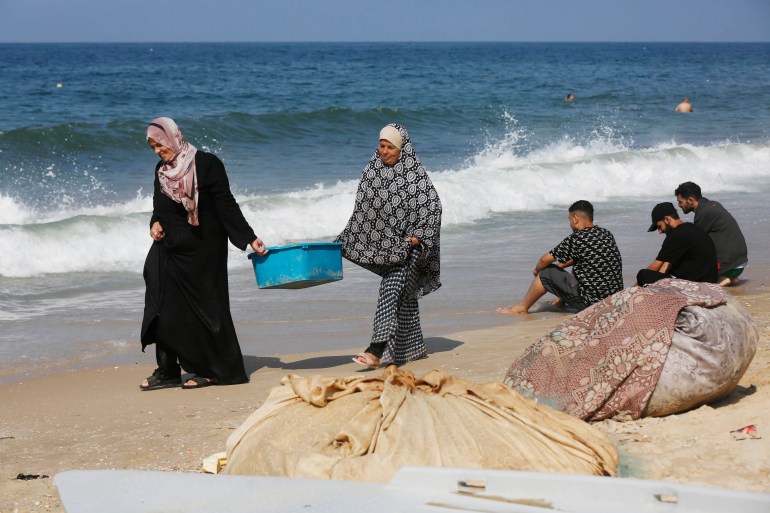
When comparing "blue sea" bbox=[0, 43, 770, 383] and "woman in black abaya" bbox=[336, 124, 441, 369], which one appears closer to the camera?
"woman in black abaya" bbox=[336, 124, 441, 369]

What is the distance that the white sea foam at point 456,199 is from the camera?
11.2 meters

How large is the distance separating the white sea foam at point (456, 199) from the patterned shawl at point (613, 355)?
6.51m

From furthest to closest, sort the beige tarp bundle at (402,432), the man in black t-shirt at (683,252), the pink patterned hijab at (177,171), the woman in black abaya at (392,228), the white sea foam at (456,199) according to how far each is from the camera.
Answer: the white sea foam at (456,199) → the man in black t-shirt at (683,252) → the woman in black abaya at (392,228) → the pink patterned hijab at (177,171) → the beige tarp bundle at (402,432)

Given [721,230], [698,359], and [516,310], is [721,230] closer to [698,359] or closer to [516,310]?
[516,310]

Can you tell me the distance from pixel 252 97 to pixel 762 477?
2810 centimetres

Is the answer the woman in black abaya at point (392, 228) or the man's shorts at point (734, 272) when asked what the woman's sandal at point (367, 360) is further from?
the man's shorts at point (734, 272)

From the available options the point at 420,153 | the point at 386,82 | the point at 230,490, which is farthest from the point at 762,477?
the point at 386,82

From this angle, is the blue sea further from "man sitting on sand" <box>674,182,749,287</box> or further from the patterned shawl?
the patterned shawl

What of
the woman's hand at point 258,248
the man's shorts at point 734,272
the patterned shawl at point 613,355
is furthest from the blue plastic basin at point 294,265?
the man's shorts at point 734,272

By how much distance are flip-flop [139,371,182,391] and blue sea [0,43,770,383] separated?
900 mm

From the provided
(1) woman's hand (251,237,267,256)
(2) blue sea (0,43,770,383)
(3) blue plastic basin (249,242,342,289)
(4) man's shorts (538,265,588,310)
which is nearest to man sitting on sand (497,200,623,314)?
(4) man's shorts (538,265,588,310)

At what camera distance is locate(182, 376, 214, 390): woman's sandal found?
250 inches

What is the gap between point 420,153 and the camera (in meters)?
20.9

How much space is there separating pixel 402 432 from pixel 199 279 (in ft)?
8.94
